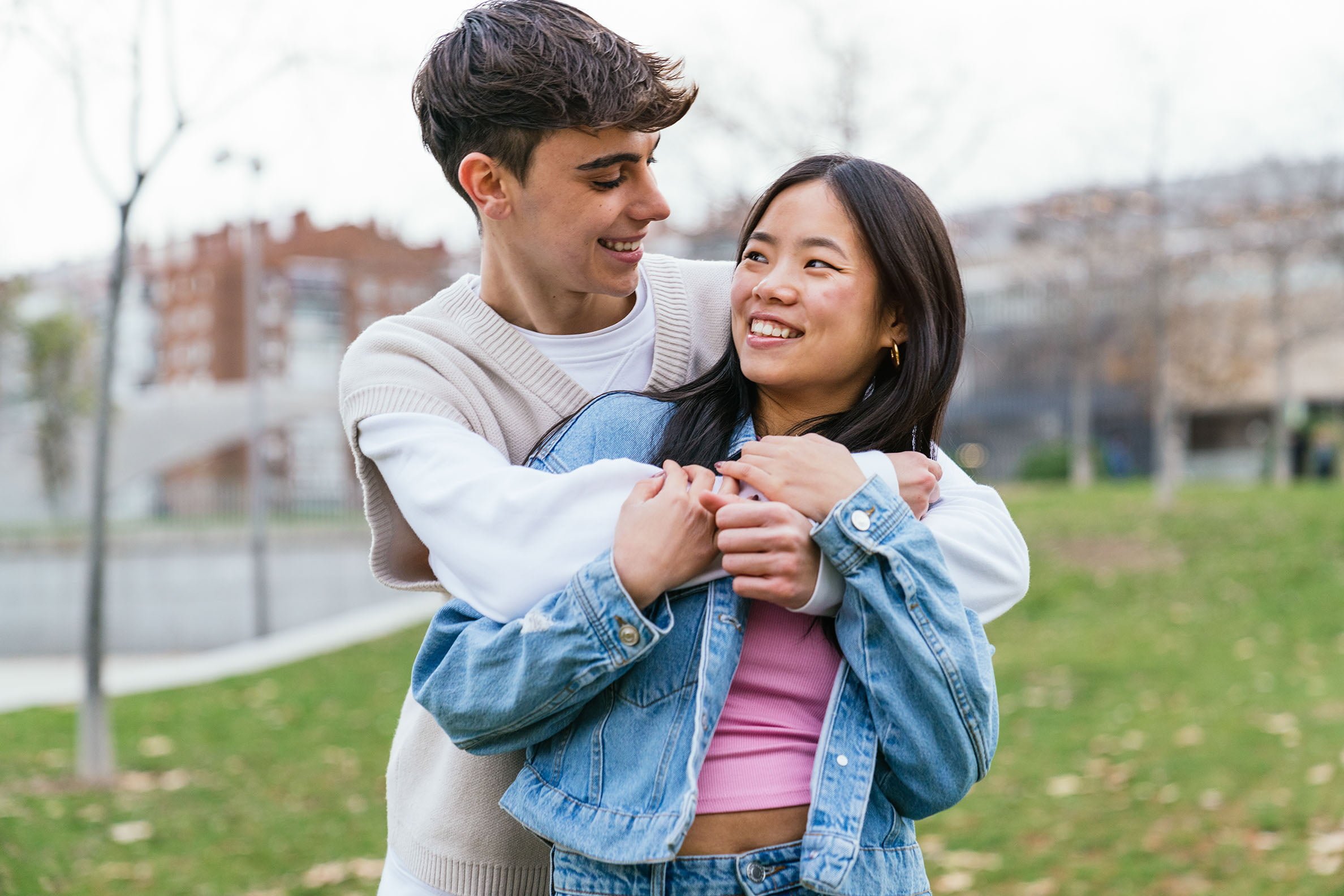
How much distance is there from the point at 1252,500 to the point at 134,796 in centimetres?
1432

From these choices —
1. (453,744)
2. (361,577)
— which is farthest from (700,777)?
(361,577)

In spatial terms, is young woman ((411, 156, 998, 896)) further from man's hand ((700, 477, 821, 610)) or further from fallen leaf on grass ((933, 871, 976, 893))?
fallen leaf on grass ((933, 871, 976, 893))

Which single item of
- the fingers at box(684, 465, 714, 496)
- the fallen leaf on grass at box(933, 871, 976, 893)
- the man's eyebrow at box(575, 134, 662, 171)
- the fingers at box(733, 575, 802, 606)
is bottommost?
the fallen leaf on grass at box(933, 871, 976, 893)

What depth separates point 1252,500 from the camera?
16984 mm

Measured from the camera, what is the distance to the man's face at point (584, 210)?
2062 mm

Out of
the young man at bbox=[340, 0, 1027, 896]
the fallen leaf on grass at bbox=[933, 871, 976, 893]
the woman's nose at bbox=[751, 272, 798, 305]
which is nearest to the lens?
the young man at bbox=[340, 0, 1027, 896]

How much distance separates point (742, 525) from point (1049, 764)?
623cm

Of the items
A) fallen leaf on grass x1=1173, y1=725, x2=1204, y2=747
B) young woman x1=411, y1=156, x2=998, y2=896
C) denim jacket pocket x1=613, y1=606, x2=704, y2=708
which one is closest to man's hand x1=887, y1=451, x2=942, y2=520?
young woman x1=411, y1=156, x2=998, y2=896

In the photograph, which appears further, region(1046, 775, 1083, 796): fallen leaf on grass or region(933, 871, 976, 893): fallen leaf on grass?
region(1046, 775, 1083, 796): fallen leaf on grass

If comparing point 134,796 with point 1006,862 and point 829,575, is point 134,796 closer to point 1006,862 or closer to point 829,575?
point 1006,862

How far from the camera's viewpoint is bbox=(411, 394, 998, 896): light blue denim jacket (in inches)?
63.2

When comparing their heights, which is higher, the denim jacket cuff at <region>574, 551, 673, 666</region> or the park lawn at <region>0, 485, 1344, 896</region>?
the denim jacket cuff at <region>574, 551, 673, 666</region>

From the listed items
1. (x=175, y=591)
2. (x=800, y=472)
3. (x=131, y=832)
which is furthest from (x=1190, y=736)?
(x=175, y=591)

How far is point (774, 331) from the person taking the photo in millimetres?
1871
